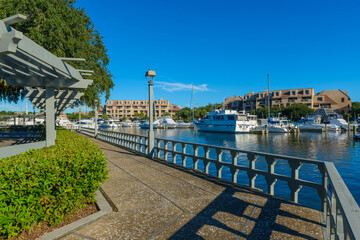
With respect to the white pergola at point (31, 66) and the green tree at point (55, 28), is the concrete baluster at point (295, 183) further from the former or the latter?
the green tree at point (55, 28)

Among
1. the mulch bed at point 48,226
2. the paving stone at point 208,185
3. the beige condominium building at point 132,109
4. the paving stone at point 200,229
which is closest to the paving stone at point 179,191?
the paving stone at point 208,185

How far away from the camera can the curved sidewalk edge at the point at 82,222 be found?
3.59 m

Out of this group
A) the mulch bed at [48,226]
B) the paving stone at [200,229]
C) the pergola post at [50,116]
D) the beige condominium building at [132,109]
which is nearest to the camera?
the mulch bed at [48,226]

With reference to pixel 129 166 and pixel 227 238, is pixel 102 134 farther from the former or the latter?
pixel 227 238

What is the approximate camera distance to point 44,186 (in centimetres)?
339

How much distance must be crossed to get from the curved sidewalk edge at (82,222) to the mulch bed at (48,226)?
0.13 m

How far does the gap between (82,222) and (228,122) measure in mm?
55400

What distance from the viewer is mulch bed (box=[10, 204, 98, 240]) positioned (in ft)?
11.3

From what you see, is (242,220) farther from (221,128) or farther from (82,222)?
(221,128)

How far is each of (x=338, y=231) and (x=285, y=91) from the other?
10407 centimetres

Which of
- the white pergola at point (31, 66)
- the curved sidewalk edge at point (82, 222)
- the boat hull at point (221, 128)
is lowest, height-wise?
the boat hull at point (221, 128)

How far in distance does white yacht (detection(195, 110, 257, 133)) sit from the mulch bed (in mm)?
53704

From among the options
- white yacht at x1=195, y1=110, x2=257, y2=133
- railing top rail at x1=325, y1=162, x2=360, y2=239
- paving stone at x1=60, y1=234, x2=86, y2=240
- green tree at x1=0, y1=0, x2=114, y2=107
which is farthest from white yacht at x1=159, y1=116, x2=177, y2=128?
railing top rail at x1=325, y1=162, x2=360, y2=239

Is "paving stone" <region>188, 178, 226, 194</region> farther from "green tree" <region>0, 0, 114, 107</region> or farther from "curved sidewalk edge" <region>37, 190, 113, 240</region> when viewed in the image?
"green tree" <region>0, 0, 114, 107</region>
